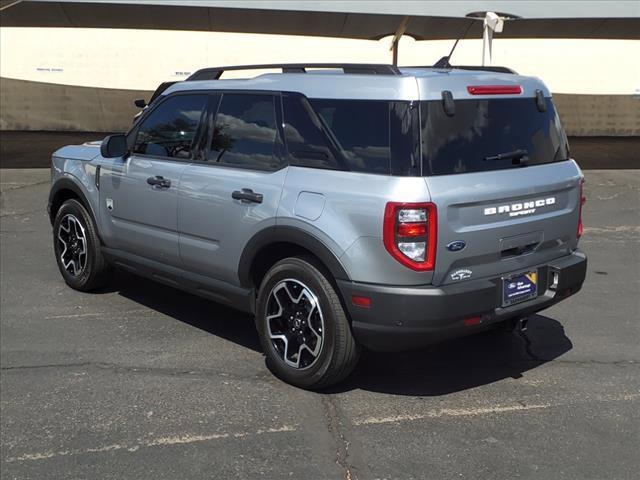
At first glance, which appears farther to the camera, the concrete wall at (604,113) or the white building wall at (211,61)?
the concrete wall at (604,113)

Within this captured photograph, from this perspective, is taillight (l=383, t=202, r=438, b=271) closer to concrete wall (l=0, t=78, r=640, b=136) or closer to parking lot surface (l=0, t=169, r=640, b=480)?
parking lot surface (l=0, t=169, r=640, b=480)

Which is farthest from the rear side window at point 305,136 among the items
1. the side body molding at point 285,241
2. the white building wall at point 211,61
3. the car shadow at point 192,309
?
the white building wall at point 211,61

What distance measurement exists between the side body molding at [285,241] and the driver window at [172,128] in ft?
3.18

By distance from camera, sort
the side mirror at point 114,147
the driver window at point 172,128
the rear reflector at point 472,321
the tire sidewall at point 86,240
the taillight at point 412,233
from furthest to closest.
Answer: the tire sidewall at point 86,240
the side mirror at point 114,147
the driver window at point 172,128
the rear reflector at point 472,321
the taillight at point 412,233

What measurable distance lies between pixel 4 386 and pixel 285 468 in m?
1.99

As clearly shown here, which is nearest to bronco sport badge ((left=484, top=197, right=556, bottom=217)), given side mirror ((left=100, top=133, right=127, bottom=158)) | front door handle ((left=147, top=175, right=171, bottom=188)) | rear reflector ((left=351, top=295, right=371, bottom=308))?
rear reflector ((left=351, top=295, right=371, bottom=308))

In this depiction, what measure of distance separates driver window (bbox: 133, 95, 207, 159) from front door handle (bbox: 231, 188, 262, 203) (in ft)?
2.27

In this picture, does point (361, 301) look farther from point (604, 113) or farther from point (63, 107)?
point (604, 113)

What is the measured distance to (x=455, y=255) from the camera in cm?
346

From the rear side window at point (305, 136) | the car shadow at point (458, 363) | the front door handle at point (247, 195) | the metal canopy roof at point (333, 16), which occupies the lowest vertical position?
the car shadow at point (458, 363)

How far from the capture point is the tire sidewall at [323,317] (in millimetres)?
3723

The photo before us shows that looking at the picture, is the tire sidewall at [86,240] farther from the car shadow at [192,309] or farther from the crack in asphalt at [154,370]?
the crack in asphalt at [154,370]

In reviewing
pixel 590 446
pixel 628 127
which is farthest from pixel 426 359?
pixel 628 127

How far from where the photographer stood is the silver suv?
3441mm
